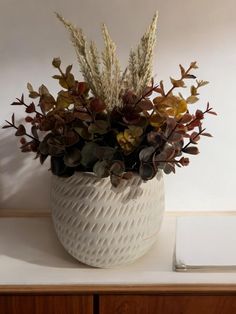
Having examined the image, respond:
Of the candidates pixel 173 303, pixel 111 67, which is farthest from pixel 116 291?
pixel 111 67

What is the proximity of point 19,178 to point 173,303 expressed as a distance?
1.88 feet

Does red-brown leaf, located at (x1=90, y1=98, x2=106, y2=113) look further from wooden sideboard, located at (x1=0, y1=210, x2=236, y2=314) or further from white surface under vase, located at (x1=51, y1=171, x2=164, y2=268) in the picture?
wooden sideboard, located at (x1=0, y1=210, x2=236, y2=314)

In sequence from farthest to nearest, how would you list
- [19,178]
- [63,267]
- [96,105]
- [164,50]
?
[19,178] → [164,50] → [63,267] → [96,105]

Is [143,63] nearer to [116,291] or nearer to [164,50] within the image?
[164,50]

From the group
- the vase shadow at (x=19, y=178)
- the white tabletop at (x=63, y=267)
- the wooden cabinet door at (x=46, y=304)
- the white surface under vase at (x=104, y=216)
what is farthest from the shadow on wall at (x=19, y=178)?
the wooden cabinet door at (x=46, y=304)

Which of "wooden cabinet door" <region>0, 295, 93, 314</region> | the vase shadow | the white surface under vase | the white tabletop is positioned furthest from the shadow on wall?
"wooden cabinet door" <region>0, 295, 93, 314</region>

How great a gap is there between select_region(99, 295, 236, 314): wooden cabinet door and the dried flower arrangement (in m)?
0.24

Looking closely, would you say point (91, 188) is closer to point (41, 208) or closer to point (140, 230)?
point (140, 230)

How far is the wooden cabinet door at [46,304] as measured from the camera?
1.13 m

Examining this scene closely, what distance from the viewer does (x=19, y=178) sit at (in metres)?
1.49

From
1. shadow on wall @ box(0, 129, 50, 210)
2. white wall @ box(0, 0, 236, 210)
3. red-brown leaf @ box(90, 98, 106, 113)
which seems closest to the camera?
red-brown leaf @ box(90, 98, 106, 113)

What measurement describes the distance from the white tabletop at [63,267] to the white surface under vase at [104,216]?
1.3 inches

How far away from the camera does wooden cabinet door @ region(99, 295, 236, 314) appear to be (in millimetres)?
1115

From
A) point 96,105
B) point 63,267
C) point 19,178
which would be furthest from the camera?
point 19,178
